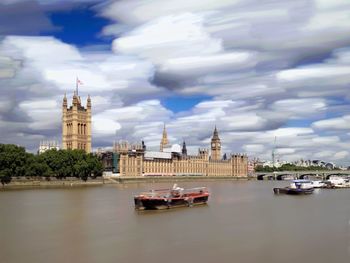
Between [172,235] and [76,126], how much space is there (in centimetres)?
11084

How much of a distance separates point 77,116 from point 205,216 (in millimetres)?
103235

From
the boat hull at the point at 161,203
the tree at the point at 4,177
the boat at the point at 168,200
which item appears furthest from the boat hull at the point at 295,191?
the tree at the point at 4,177

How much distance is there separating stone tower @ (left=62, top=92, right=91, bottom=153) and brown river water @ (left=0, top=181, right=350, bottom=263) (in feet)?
307

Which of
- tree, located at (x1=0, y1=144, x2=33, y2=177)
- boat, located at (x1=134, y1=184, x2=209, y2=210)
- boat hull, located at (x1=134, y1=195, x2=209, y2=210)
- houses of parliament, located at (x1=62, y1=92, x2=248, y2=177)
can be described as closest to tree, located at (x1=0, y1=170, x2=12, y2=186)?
tree, located at (x1=0, y1=144, x2=33, y2=177)

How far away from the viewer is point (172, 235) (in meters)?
27.9

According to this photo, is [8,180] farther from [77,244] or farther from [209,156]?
[209,156]

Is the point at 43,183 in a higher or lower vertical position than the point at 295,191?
higher

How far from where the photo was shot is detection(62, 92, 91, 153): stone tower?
135m

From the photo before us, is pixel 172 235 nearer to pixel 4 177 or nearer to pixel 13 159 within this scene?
pixel 4 177

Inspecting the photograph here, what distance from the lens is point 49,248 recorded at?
23828 mm

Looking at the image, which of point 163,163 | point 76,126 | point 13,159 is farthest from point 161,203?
point 163,163

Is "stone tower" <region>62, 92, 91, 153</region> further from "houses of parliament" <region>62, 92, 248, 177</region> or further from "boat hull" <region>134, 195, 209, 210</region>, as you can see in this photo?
"boat hull" <region>134, 195, 209, 210</region>

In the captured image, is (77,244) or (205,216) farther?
(205,216)

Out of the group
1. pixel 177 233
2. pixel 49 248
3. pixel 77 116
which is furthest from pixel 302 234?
pixel 77 116
